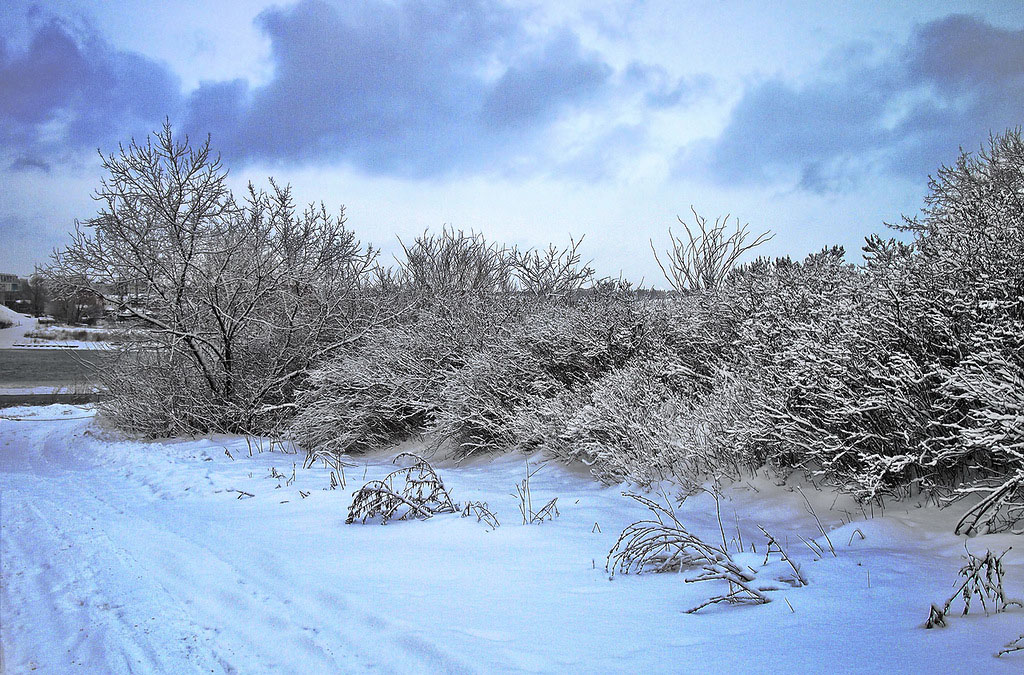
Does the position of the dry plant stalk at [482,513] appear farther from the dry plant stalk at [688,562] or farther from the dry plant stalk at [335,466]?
the dry plant stalk at [335,466]

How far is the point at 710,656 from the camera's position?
2453 millimetres

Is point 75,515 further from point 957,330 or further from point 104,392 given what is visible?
point 104,392

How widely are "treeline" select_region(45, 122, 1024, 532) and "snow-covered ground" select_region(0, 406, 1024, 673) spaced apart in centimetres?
62

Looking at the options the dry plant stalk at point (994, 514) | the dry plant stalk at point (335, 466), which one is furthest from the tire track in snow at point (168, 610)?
the dry plant stalk at point (994, 514)

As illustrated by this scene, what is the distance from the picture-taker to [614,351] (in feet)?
29.2

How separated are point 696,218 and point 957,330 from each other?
1063 cm

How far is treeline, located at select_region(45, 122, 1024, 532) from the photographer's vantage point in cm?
450

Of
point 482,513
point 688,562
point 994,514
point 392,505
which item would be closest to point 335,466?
point 392,505

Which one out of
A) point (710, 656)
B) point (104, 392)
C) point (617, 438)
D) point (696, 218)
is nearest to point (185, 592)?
point (710, 656)

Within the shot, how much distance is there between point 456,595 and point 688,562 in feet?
4.31

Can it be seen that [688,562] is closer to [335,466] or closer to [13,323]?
[335,466]

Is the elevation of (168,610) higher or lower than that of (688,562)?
lower

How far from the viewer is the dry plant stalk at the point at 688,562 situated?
3.03 metres

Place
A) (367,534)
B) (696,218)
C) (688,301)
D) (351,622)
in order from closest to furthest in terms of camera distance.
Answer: (351,622)
(367,534)
(688,301)
(696,218)
